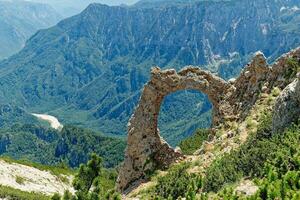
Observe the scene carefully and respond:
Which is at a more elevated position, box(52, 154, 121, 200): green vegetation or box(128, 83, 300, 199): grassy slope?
box(128, 83, 300, 199): grassy slope

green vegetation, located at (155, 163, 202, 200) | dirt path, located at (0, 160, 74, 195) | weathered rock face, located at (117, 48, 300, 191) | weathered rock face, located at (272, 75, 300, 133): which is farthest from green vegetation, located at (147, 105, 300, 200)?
dirt path, located at (0, 160, 74, 195)

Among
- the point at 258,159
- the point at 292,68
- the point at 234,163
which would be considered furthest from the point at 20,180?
the point at 258,159

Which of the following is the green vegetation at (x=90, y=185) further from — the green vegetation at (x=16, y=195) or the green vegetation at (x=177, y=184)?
the green vegetation at (x=16, y=195)

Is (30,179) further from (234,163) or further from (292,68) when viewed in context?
(234,163)

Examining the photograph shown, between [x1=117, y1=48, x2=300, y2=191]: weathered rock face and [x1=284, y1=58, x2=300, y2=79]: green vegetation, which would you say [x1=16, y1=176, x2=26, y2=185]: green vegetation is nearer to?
[x1=117, y1=48, x2=300, y2=191]: weathered rock face

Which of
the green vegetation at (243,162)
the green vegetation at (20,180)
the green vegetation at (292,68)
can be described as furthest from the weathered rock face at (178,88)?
the green vegetation at (20,180)

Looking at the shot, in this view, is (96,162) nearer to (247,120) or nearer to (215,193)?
(215,193)

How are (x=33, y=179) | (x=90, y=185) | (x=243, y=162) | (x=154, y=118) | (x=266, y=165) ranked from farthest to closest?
(x=33, y=179) → (x=154, y=118) → (x=90, y=185) → (x=243, y=162) → (x=266, y=165)
